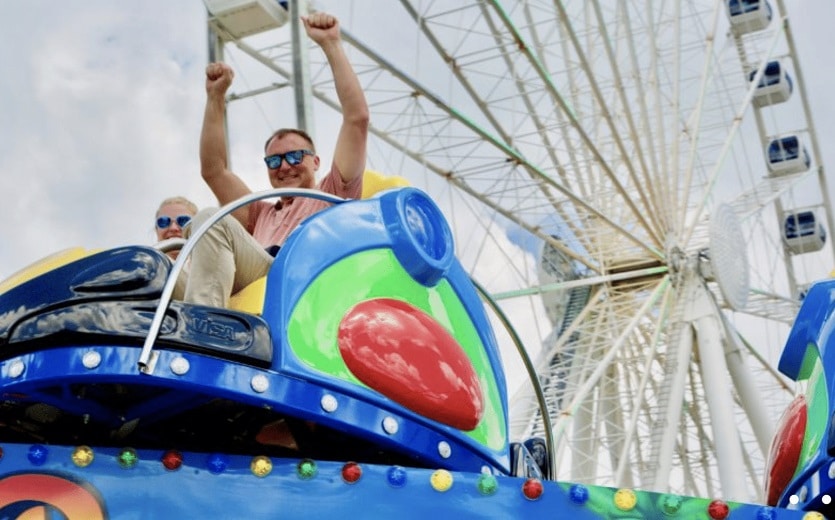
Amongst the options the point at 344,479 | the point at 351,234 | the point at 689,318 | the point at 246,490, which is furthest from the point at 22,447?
the point at 689,318

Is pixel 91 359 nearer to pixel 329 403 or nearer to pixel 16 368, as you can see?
pixel 16 368

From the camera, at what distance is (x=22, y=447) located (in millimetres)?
2936

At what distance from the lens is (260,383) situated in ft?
9.44

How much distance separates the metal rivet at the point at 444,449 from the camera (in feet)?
10.3

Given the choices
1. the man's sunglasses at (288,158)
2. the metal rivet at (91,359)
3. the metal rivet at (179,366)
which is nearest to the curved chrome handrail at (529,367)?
the man's sunglasses at (288,158)

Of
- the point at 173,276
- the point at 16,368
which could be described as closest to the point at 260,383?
the point at 173,276

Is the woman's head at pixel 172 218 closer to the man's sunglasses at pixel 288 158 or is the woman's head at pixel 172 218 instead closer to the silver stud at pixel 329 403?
the man's sunglasses at pixel 288 158

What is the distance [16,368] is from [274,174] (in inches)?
50.4

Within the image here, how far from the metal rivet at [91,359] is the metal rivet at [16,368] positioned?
0.15 meters

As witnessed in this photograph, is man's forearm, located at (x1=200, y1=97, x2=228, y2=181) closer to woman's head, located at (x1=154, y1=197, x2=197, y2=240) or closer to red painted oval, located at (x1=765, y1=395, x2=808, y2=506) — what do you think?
woman's head, located at (x1=154, y1=197, x2=197, y2=240)

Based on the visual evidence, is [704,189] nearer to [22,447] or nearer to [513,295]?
[513,295]

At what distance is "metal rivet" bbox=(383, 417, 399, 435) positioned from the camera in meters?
3.03

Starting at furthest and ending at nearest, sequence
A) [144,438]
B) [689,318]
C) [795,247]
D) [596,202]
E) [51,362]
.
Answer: [795,247], [596,202], [689,318], [144,438], [51,362]

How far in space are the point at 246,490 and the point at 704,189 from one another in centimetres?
1401
